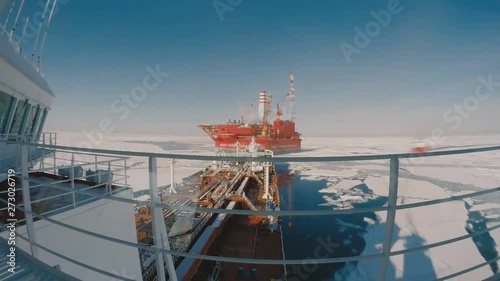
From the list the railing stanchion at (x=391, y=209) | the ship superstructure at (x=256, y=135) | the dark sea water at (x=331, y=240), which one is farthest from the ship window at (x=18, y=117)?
the ship superstructure at (x=256, y=135)

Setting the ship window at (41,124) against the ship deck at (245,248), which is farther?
the ship window at (41,124)

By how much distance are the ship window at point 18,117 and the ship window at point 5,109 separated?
40cm

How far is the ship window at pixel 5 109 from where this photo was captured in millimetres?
6016

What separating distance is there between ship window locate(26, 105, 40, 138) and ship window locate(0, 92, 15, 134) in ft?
4.83

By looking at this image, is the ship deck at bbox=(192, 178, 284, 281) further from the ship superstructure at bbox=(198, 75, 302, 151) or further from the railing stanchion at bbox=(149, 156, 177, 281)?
the ship superstructure at bbox=(198, 75, 302, 151)

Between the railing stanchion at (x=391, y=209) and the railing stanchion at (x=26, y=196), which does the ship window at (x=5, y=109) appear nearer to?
the railing stanchion at (x=26, y=196)

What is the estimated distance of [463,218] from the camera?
13797mm

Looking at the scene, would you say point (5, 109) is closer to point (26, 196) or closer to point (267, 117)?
point (26, 196)

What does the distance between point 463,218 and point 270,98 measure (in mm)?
39776

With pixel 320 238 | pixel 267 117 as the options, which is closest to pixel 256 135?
pixel 267 117

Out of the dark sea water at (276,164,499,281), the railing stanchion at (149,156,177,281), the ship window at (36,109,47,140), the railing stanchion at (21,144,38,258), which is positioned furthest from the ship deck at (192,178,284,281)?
the ship window at (36,109,47,140)

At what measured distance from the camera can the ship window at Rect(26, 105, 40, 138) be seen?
25.3 ft

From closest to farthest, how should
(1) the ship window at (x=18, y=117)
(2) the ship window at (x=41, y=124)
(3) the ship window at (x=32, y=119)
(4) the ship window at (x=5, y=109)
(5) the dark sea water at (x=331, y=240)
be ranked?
1. (4) the ship window at (x=5, y=109)
2. (1) the ship window at (x=18, y=117)
3. (3) the ship window at (x=32, y=119)
4. (2) the ship window at (x=41, y=124)
5. (5) the dark sea water at (x=331, y=240)

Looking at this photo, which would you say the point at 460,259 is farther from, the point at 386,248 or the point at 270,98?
the point at 270,98
